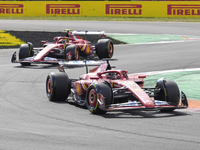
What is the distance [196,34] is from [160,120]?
71.3 ft

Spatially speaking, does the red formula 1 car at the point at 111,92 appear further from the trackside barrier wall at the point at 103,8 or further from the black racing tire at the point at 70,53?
the trackside barrier wall at the point at 103,8

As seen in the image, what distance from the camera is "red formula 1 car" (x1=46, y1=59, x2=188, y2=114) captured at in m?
9.60

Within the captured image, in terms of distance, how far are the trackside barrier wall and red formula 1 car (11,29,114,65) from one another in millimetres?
23032

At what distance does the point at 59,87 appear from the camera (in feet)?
36.8

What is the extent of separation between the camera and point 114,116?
9688 mm

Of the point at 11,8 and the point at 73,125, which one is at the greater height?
the point at 11,8

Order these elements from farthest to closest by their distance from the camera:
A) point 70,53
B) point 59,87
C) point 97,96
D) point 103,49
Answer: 1. point 103,49
2. point 70,53
3. point 59,87
4. point 97,96

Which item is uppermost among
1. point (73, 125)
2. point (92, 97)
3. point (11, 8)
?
point (11, 8)

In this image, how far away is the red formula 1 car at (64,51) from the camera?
1814 cm

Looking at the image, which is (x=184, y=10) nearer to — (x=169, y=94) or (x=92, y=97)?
(x=169, y=94)

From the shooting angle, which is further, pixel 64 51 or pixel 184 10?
pixel 184 10

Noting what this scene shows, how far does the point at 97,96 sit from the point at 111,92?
12.6 inches

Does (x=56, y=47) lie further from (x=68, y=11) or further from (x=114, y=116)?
(x=68, y=11)

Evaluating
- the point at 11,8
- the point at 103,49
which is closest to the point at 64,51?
the point at 103,49
